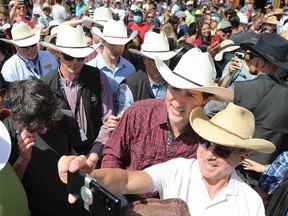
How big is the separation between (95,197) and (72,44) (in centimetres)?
294

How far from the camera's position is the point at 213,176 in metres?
1.94

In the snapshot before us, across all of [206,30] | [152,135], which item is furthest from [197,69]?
[206,30]

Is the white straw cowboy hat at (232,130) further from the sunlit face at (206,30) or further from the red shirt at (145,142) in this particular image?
the sunlit face at (206,30)

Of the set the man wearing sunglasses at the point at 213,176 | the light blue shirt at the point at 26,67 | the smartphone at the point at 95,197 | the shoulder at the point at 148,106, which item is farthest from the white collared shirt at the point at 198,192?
the light blue shirt at the point at 26,67

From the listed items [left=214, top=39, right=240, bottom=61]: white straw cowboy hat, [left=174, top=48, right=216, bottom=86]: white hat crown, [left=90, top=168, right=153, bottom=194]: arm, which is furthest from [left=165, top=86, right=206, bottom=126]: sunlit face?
[left=214, top=39, right=240, bottom=61]: white straw cowboy hat

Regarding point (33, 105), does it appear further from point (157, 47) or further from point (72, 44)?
point (157, 47)

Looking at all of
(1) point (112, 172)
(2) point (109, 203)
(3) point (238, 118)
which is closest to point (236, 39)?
(3) point (238, 118)

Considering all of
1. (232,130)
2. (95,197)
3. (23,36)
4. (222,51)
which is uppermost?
(95,197)

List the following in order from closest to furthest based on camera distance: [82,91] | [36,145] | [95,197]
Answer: [95,197], [36,145], [82,91]

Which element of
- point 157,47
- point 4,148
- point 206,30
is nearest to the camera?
point 4,148

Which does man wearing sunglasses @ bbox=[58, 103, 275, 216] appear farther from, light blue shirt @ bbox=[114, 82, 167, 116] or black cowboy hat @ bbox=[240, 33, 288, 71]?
black cowboy hat @ bbox=[240, 33, 288, 71]

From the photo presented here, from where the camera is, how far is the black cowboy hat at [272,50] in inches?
147

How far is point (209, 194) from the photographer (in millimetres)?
1965

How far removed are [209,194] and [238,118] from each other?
369mm
